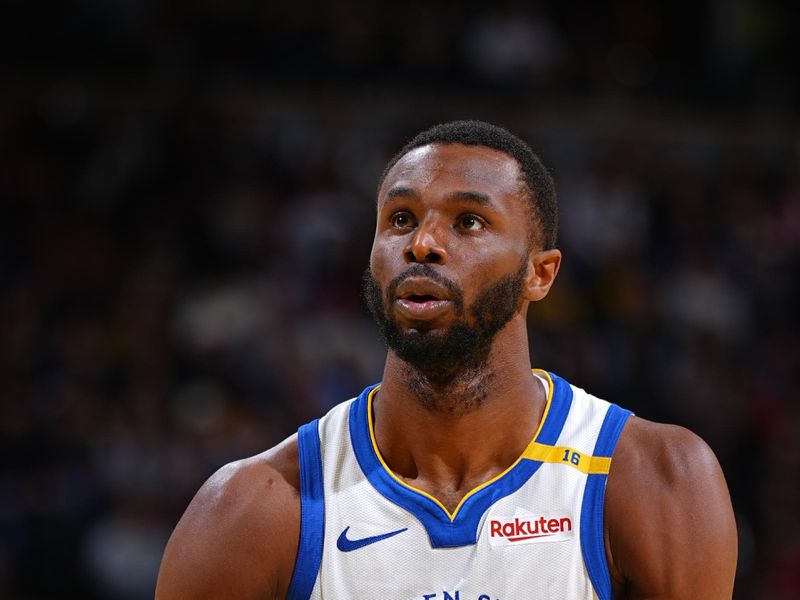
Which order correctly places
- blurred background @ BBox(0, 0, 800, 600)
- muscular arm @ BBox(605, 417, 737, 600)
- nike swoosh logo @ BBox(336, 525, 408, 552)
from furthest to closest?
blurred background @ BBox(0, 0, 800, 600) → nike swoosh logo @ BBox(336, 525, 408, 552) → muscular arm @ BBox(605, 417, 737, 600)

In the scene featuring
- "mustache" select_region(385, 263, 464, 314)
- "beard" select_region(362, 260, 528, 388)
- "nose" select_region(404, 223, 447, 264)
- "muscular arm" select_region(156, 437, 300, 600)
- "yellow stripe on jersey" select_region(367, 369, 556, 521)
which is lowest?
"muscular arm" select_region(156, 437, 300, 600)

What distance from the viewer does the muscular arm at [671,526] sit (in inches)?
111

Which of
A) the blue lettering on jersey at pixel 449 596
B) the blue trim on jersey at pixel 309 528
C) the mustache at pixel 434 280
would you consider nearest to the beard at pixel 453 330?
the mustache at pixel 434 280

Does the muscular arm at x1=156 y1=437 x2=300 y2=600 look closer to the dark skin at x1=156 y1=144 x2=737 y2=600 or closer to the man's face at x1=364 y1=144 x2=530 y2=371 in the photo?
the dark skin at x1=156 y1=144 x2=737 y2=600

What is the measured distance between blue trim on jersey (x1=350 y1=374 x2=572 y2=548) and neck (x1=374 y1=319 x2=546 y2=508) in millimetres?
46

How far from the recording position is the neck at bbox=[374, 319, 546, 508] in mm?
3049

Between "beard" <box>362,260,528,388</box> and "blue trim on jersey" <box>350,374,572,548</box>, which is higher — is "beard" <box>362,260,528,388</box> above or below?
above

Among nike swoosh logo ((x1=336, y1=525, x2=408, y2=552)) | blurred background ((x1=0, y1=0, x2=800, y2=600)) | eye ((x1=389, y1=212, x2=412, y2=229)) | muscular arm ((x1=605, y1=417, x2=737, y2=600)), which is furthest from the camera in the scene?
blurred background ((x1=0, y1=0, x2=800, y2=600))

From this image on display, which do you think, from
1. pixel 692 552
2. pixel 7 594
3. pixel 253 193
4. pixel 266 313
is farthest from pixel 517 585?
pixel 253 193

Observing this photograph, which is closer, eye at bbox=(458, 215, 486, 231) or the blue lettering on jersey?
the blue lettering on jersey

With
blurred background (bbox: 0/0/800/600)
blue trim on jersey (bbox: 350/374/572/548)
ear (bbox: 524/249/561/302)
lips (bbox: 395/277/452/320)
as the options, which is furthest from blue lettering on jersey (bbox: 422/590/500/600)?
blurred background (bbox: 0/0/800/600)

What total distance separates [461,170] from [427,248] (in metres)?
0.25

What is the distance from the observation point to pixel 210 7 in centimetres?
1002

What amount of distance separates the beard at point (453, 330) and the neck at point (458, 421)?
0.03 m
